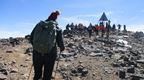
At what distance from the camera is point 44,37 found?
31.7 ft

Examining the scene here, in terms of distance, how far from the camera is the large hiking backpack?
9602mm

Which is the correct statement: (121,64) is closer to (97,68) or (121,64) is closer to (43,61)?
(97,68)

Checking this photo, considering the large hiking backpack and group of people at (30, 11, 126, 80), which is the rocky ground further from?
the large hiking backpack

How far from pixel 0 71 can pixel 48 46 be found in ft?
16.4

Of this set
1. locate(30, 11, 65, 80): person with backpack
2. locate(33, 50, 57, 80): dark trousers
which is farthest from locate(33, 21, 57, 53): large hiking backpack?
locate(33, 50, 57, 80): dark trousers

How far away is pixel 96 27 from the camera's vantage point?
40.0m

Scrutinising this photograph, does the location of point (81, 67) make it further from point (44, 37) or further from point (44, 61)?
point (44, 37)

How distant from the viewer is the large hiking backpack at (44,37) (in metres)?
9.60

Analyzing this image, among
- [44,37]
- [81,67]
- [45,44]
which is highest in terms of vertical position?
[44,37]

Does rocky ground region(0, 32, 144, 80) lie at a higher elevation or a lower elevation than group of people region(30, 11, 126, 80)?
lower

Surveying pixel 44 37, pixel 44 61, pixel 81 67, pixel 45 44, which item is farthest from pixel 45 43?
pixel 81 67

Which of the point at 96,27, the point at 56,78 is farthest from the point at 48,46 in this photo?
the point at 96,27

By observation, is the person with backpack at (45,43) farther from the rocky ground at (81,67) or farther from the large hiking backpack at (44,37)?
the rocky ground at (81,67)

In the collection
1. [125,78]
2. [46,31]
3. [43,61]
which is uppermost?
[46,31]
